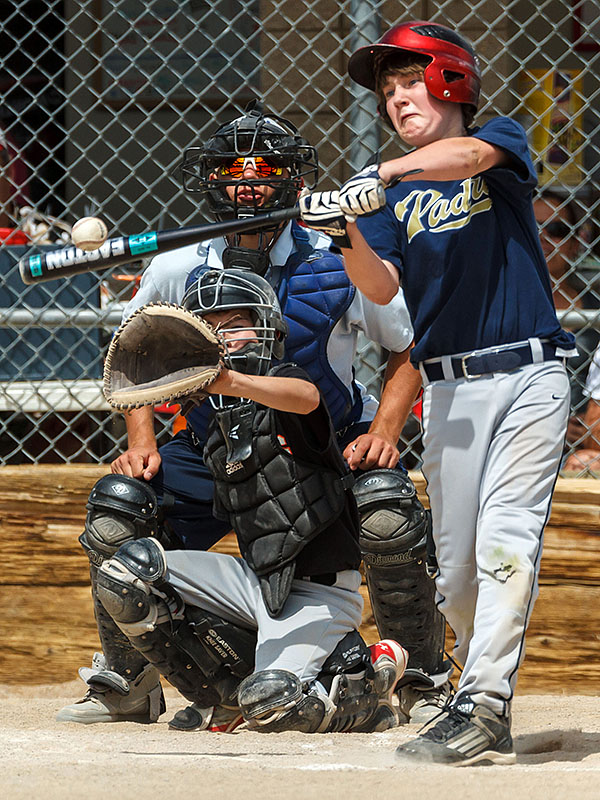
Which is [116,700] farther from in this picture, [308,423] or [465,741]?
[465,741]

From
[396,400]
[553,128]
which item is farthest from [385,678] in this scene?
[553,128]

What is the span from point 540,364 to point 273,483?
0.77m

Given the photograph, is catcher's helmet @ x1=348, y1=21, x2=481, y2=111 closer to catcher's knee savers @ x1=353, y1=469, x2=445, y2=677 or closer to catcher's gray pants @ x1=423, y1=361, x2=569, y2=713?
catcher's gray pants @ x1=423, y1=361, x2=569, y2=713

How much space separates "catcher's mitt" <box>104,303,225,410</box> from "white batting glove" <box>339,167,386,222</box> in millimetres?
447

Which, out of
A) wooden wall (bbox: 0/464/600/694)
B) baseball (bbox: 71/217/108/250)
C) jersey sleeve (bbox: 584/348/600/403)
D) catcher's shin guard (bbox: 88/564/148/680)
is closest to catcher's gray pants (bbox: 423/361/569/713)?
baseball (bbox: 71/217/108/250)

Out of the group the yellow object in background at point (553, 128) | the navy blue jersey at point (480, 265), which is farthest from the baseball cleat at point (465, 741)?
the yellow object in background at point (553, 128)

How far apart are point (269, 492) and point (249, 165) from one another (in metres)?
0.99

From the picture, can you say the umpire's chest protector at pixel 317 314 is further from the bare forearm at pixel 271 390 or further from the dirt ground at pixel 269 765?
the dirt ground at pixel 269 765

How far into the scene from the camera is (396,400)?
339 cm

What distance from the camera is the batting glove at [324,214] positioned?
2516 millimetres

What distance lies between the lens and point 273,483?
9.96ft

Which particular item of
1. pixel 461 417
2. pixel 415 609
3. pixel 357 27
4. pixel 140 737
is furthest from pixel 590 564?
pixel 357 27

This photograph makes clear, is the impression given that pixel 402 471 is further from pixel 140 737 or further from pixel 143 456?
pixel 140 737

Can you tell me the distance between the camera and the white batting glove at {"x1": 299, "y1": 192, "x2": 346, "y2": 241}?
8.25 feet
